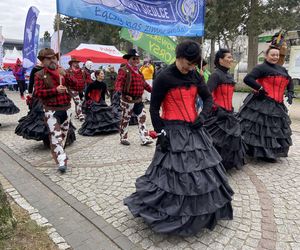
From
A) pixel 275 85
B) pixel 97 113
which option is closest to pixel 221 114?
pixel 275 85

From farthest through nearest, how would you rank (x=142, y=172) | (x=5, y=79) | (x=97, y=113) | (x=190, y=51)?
1. (x=5, y=79)
2. (x=97, y=113)
3. (x=142, y=172)
4. (x=190, y=51)

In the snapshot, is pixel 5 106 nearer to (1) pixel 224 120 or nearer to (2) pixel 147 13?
(2) pixel 147 13

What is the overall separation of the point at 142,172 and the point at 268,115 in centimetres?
231

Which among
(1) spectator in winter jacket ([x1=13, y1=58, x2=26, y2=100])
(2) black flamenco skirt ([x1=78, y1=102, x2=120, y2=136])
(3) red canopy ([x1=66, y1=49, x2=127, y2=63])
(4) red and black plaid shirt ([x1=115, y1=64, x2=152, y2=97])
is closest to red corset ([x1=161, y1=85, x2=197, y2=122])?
(4) red and black plaid shirt ([x1=115, y1=64, x2=152, y2=97])

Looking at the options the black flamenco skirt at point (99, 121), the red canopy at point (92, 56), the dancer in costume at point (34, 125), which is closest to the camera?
the dancer in costume at point (34, 125)

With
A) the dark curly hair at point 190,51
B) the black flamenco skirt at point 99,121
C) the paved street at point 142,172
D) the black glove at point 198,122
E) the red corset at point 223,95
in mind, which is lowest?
the paved street at point 142,172

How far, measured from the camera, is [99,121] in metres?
8.02

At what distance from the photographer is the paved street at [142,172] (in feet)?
10.4

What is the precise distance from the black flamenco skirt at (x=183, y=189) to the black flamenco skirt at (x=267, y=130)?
2233 millimetres

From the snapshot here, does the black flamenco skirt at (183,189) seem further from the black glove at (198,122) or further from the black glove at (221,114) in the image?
the black glove at (221,114)

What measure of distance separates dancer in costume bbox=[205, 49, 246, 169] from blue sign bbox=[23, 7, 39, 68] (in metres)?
3.60

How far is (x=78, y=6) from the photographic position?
176 inches

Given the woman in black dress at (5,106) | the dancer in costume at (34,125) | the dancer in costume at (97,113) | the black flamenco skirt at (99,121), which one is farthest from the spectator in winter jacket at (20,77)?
the dancer in costume at (34,125)

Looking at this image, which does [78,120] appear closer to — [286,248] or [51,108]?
[51,108]
